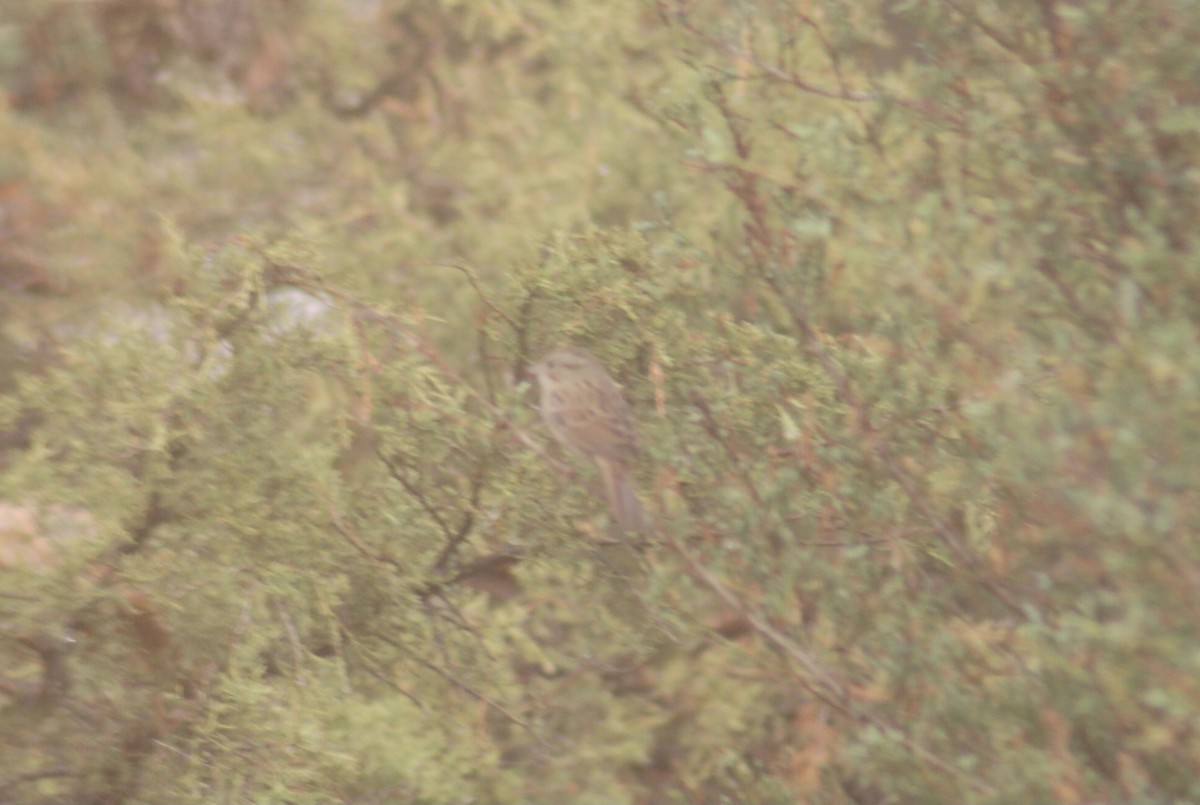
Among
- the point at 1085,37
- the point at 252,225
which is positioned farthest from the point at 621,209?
the point at 1085,37

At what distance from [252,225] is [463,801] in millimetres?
4477

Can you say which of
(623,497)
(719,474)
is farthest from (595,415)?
(719,474)

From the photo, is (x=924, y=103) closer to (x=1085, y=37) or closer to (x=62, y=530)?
(x=1085, y=37)

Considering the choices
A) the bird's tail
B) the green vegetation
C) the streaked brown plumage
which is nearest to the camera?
the green vegetation

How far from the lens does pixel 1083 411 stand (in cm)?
271

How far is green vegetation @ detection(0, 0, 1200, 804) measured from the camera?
2.95 m

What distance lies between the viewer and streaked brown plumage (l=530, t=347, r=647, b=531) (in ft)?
13.7

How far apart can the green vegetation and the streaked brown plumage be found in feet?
0.27

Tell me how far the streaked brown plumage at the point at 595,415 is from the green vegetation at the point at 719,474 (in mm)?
81

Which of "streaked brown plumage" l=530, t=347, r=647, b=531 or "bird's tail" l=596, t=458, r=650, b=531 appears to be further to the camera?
"streaked brown plumage" l=530, t=347, r=647, b=531

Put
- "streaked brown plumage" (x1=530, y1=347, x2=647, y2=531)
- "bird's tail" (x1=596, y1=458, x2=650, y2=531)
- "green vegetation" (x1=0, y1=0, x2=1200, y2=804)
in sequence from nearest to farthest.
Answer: "green vegetation" (x1=0, y1=0, x2=1200, y2=804)
"bird's tail" (x1=596, y1=458, x2=650, y2=531)
"streaked brown plumage" (x1=530, y1=347, x2=647, y2=531)

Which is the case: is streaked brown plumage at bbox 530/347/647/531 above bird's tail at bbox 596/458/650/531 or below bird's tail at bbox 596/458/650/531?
above

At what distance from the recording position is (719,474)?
3.95m

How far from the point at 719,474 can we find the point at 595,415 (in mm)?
437
